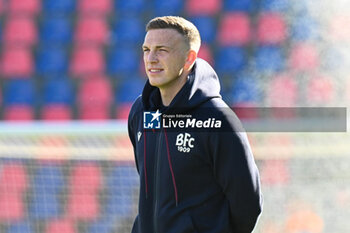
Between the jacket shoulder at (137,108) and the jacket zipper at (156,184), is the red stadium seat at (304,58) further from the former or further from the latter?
the jacket zipper at (156,184)

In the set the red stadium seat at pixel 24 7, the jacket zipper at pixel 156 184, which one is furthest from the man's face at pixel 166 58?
the red stadium seat at pixel 24 7

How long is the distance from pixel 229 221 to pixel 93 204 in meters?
1.14

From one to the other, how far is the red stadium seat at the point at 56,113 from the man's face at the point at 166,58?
1.49 m

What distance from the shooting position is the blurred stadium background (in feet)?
7.02

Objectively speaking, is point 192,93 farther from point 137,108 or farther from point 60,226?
point 60,226

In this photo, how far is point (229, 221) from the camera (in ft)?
4.30

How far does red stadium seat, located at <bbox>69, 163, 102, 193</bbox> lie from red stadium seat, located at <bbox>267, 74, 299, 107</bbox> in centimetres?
80

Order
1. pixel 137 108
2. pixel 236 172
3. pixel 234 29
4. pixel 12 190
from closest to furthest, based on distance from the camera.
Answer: pixel 236 172, pixel 137 108, pixel 12 190, pixel 234 29

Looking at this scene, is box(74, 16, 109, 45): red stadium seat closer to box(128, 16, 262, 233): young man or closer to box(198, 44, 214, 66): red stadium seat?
box(198, 44, 214, 66): red stadium seat

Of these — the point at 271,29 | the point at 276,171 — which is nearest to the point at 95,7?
the point at 271,29

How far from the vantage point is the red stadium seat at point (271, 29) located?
2.92 meters

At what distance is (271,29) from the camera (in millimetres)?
2947

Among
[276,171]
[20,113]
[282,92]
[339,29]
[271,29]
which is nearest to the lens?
[276,171]

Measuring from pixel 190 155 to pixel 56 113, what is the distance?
1.61 metres
